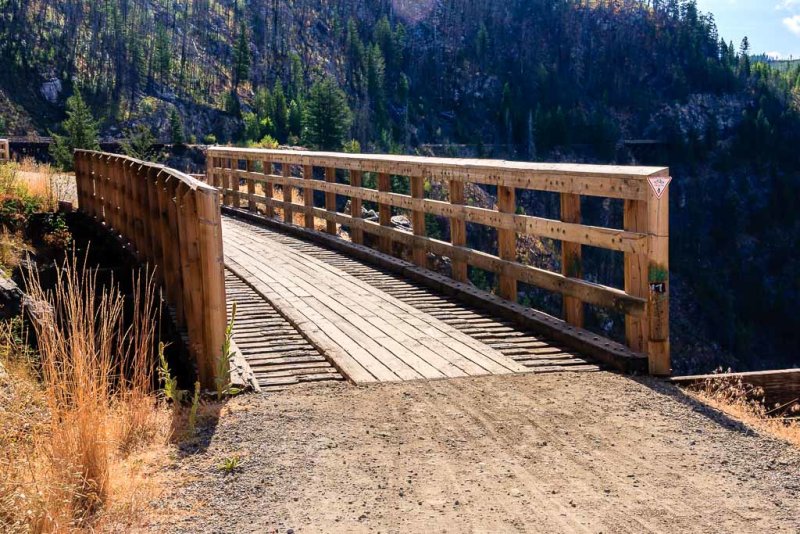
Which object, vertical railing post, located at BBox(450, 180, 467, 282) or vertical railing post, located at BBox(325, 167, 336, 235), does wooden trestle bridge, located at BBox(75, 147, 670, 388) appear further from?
vertical railing post, located at BBox(325, 167, 336, 235)

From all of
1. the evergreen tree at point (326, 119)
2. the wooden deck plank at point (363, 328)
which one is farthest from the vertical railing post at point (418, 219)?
the evergreen tree at point (326, 119)

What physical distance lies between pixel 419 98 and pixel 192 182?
142563 mm

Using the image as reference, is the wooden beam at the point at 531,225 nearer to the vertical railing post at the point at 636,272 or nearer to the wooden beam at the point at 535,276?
the vertical railing post at the point at 636,272

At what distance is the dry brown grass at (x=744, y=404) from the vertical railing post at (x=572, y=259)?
1.48 meters

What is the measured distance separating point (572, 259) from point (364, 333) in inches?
70.7

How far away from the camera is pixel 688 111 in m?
160

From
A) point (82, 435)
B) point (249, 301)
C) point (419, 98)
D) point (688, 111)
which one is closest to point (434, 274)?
point (249, 301)

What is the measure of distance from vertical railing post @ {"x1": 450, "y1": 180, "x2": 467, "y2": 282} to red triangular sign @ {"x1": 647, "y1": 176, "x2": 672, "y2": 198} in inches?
136

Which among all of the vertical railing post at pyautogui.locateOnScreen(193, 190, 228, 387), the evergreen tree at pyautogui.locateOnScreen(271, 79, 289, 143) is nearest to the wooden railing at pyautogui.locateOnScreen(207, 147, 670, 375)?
the vertical railing post at pyautogui.locateOnScreen(193, 190, 228, 387)

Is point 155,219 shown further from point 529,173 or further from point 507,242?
point 529,173

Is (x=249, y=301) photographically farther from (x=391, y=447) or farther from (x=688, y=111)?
(x=688, y=111)

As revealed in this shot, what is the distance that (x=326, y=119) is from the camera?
67188mm

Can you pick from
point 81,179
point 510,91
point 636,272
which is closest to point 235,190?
point 81,179

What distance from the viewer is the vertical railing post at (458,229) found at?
9484 mm
